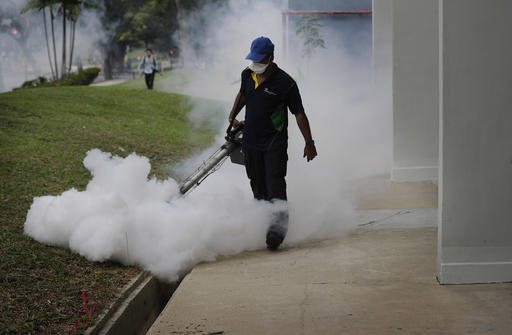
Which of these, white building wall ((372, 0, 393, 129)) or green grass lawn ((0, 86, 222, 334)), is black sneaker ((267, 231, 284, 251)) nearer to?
green grass lawn ((0, 86, 222, 334))

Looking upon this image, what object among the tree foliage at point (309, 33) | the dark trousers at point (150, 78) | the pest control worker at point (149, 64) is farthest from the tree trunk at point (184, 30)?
the tree foliage at point (309, 33)

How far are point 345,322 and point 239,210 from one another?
2012 millimetres

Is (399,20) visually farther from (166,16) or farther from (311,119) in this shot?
(166,16)

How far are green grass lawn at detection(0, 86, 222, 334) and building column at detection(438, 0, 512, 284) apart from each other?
2.54 meters

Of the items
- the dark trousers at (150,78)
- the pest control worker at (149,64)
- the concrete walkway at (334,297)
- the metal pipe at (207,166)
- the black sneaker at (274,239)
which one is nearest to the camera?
the concrete walkway at (334,297)

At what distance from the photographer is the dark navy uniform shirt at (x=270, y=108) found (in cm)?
524

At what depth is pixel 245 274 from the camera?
4824mm

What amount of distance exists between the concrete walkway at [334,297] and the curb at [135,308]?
404mm

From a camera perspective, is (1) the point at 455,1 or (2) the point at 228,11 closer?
(1) the point at 455,1

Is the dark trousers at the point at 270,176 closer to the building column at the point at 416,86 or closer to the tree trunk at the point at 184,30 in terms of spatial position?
the building column at the point at 416,86

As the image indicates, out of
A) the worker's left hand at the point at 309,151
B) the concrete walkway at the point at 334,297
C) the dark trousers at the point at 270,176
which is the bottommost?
the concrete walkway at the point at 334,297

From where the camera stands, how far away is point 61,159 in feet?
30.1

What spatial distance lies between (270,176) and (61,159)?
4.88 meters

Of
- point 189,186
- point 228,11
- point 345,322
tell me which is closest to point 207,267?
point 189,186
